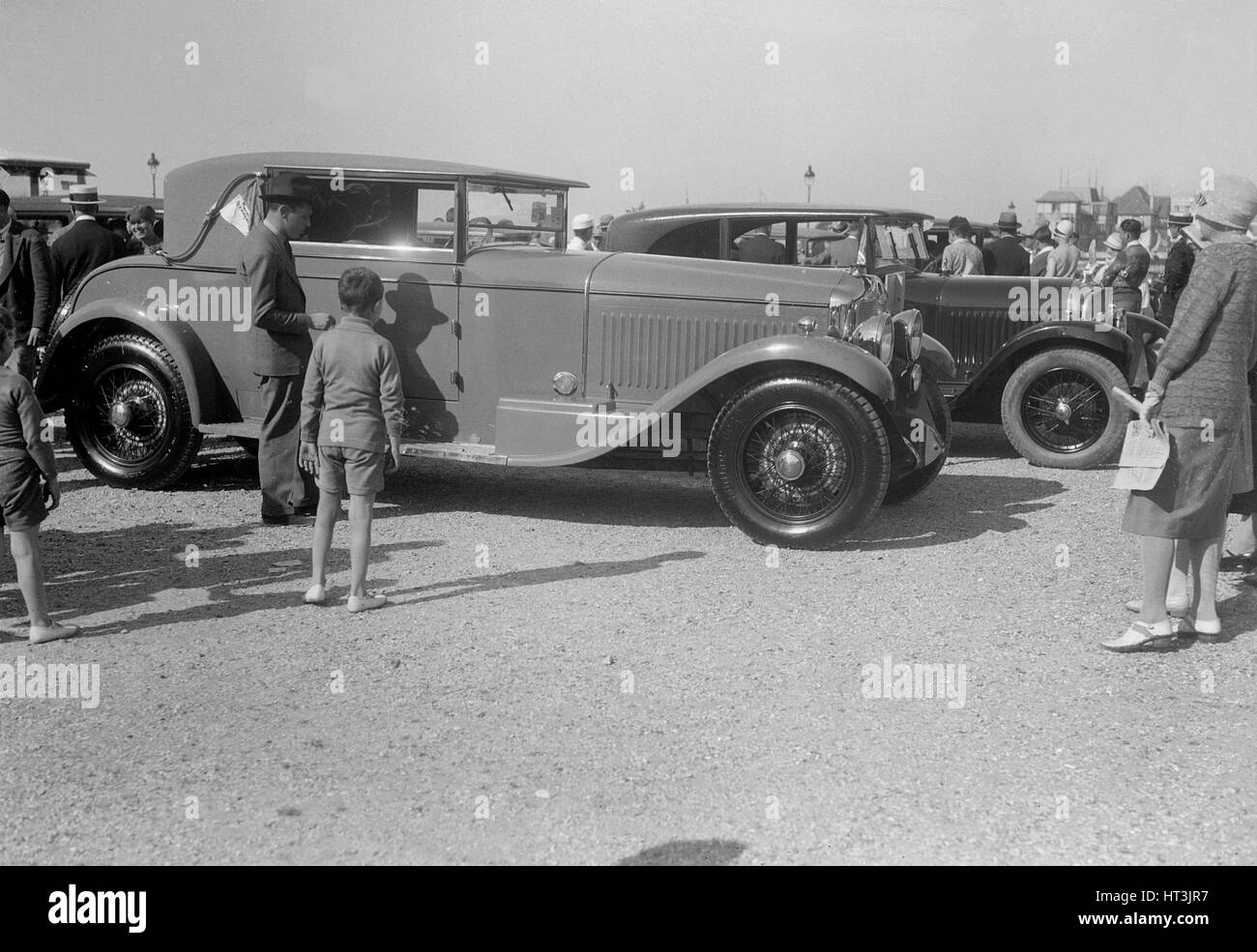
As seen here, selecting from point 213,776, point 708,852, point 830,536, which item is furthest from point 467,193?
point 708,852

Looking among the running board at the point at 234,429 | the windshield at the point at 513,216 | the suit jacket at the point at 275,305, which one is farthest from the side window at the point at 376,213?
the running board at the point at 234,429

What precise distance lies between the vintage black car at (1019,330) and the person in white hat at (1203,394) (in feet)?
11.2

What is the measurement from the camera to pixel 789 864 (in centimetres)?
307

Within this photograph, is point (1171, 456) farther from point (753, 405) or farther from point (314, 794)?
point (314, 794)

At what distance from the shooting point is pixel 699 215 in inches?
341

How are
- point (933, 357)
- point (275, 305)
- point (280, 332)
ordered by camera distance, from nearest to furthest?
1. point (275, 305)
2. point (280, 332)
3. point (933, 357)

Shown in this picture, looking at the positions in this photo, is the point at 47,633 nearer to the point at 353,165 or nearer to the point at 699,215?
the point at 353,165

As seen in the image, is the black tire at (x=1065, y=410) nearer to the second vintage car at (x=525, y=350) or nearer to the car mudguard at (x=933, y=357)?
the car mudguard at (x=933, y=357)

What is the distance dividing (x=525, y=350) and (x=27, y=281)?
4020 millimetres

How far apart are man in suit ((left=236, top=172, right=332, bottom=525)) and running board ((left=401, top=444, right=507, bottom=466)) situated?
63cm

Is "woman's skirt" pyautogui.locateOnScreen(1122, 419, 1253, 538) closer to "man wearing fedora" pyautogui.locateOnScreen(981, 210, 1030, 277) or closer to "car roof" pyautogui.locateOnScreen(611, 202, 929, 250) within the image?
"car roof" pyautogui.locateOnScreen(611, 202, 929, 250)

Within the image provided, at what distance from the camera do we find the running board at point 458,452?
6832 mm

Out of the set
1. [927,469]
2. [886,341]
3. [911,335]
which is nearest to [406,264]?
[886,341]

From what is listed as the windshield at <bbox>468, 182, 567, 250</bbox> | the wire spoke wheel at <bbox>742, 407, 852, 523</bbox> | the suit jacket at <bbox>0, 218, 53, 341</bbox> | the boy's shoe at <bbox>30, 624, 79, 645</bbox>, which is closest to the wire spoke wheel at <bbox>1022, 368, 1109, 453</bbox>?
the wire spoke wheel at <bbox>742, 407, 852, 523</bbox>
